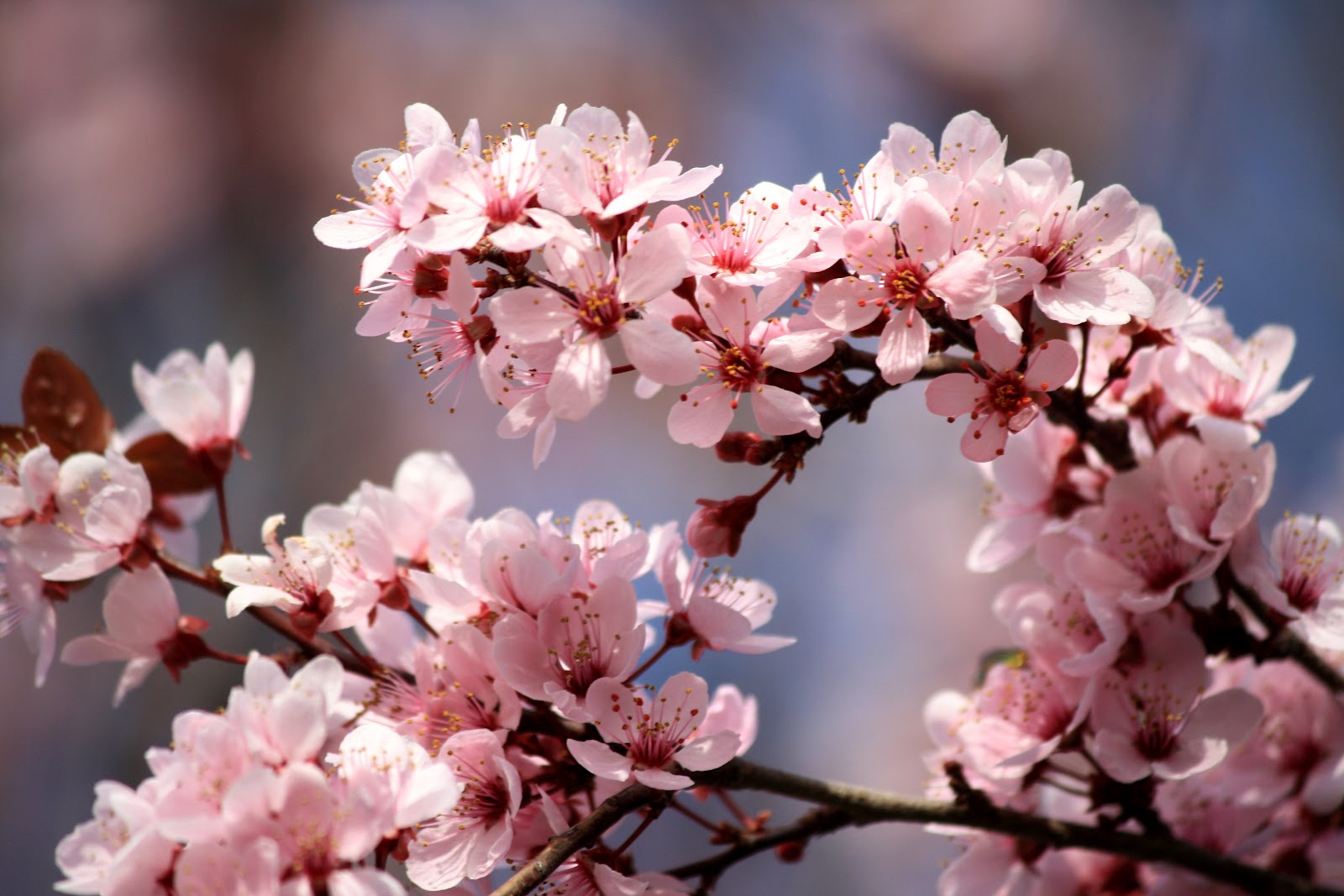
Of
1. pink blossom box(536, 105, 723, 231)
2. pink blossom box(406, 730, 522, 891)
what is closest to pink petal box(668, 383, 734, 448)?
pink blossom box(536, 105, 723, 231)

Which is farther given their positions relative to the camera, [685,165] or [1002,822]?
[685,165]

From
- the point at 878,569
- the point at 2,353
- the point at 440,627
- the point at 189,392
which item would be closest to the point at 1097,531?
the point at 440,627

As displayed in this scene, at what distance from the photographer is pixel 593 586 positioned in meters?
0.66

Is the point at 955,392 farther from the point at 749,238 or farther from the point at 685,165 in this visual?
the point at 685,165

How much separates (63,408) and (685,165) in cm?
150

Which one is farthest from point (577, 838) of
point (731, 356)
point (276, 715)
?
point (731, 356)

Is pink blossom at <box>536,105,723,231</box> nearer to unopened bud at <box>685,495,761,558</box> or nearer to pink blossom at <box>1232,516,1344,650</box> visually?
unopened bud at <box>685,495,761,558</box>

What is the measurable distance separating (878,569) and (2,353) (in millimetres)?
1762

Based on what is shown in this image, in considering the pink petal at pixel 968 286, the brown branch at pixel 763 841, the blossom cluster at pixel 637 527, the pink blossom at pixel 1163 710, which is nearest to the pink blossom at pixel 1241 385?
the blossom cluster at pixel 637 527

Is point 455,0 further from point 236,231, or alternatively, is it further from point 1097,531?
point 1097,531

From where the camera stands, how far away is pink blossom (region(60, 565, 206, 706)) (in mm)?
718

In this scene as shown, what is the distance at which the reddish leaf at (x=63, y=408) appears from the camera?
0.79 metres

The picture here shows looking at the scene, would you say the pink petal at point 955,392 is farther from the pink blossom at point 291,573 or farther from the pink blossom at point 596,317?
the pink blossom at point 291,573

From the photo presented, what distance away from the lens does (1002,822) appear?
702 millimetres
